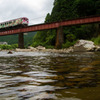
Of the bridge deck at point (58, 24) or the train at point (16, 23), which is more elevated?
the train at point (16, 23)

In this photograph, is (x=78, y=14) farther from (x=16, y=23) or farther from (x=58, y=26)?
(x=16, y=23)

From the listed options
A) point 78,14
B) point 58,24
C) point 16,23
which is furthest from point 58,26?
point 16,23

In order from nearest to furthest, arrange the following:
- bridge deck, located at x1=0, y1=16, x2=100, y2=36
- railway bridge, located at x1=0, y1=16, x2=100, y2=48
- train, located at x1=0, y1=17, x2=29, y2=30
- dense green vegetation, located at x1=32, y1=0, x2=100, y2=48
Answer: bridge deck, located at x1=0, y1=16, x2=100, y2=36, railway bridge, located at x1=0, y1=16, x2=100, y2=48, dense green vegetation, located at x1=32, y1=0, x2=100, y2=48, train, located at x1=0, y1=17, x2=29, y2=30

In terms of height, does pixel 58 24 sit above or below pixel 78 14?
below

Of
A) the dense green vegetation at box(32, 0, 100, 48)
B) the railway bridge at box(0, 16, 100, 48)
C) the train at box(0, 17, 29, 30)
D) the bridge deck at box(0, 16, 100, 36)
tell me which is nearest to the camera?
the bridge deck at box(0, 16, 100, 36)

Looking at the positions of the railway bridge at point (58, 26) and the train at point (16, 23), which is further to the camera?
the train at point (16, 23)

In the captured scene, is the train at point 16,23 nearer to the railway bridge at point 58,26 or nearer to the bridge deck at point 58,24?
the railway bridge at point 58,26

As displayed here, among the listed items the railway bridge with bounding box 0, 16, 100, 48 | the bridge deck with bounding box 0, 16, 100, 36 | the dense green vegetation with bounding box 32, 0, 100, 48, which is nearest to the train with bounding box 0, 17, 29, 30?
the railway bridge with bounding box 0, 16, 100, 48

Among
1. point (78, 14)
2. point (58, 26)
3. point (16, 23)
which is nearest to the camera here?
point (58, 26)

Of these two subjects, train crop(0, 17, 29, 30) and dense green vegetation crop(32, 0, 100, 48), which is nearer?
dense green vegetation crop(32, 0, 100, 48)

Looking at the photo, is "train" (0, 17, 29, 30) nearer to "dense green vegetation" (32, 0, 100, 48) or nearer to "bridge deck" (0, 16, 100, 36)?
"bridge deck" (0, 16, 100, 36)

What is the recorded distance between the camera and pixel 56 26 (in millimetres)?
26859

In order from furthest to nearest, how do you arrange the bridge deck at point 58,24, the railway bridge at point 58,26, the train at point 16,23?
the train at point 16,23
the railway bridge at point 58,26
the bridge deck at point 58,24

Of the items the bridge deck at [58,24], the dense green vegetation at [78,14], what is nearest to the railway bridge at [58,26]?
the bridge deck at [58,24]
